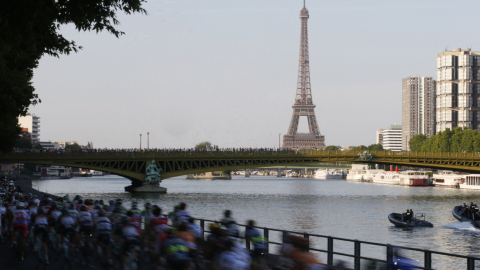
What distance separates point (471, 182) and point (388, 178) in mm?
42870

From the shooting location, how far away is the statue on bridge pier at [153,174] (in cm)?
9944

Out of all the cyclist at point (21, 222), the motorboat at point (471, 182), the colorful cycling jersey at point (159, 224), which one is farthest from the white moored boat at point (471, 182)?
the colorful cycling jersey at point (159, 224)

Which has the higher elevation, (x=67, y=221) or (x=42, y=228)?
(x=67, y=221)

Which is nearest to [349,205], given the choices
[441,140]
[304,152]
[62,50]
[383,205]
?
[383,205]

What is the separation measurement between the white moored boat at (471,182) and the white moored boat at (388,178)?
106 feet

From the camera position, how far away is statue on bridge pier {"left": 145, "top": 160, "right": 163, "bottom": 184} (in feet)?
326

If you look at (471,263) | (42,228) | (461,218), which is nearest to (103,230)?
(42,228)

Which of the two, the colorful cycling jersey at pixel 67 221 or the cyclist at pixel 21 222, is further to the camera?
the cyclist at pixel 21 222

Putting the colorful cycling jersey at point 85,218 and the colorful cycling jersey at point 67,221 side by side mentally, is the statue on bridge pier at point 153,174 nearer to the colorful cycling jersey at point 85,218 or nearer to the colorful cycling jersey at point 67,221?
the colorful cycling jersey at point 85,218

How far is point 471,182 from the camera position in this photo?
475 ft

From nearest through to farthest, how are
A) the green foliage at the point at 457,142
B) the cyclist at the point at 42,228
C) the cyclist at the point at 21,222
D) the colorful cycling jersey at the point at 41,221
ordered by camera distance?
1. the cyclist at the point at 42,228
2. the colorful cycling jersey at the point at 41,221
3. the cyclist at the point at 21,222
4. the green foliage at the point at 457,142

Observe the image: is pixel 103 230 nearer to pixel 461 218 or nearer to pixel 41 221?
pixel 41 221

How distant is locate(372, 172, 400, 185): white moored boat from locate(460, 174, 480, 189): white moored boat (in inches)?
1269

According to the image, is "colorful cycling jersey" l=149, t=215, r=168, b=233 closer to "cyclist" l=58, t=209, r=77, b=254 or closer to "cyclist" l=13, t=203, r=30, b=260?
"cyclist" l=58, t=209, r=77, b=254
